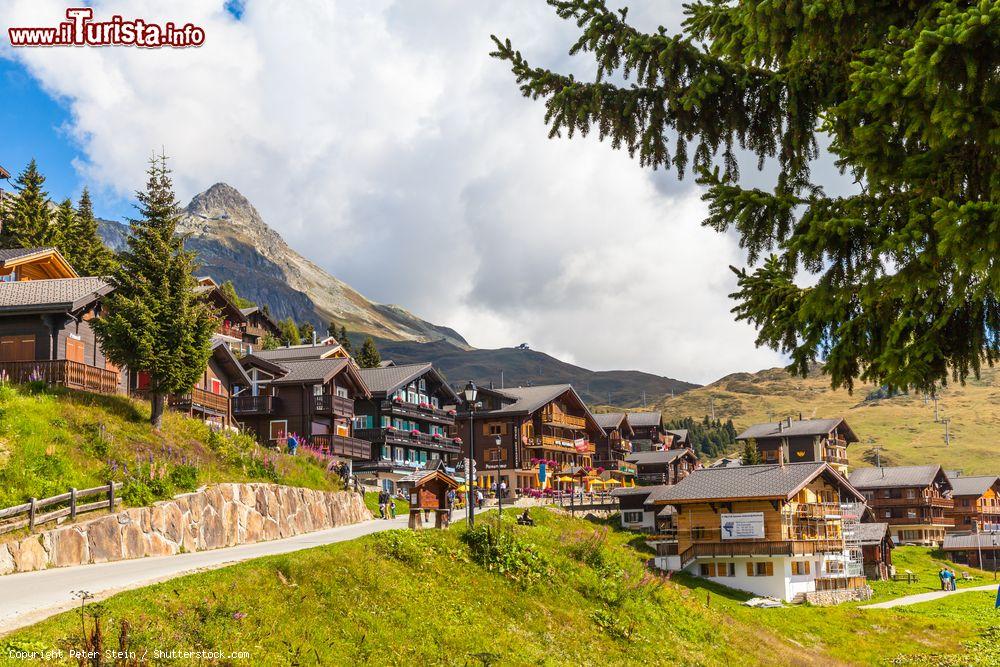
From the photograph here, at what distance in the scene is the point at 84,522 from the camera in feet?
86.1

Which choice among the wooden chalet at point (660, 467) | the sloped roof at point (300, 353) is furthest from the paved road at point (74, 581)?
the wooden chalet at point (660, 467)

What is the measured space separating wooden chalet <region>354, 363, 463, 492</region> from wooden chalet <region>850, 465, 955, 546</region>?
2215 inches

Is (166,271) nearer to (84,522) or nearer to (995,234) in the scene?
(84,522)

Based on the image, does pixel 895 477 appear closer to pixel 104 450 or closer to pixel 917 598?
pixel 917 598

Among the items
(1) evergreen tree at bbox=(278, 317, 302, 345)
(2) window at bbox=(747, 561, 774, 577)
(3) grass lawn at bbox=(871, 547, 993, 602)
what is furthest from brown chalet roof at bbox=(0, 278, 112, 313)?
(1) evergreen tree at bbox=(278, 317, 302, 345)

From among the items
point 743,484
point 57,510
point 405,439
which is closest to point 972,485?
point 743,484

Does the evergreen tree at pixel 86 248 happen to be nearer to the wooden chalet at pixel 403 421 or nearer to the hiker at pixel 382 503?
A: the wooden chalet at pixel 403 421

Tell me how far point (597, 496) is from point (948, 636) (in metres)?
42.6

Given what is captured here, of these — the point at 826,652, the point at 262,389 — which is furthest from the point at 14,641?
the point at 262,389

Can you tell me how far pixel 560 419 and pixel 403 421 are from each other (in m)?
25.7

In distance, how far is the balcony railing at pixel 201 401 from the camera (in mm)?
47844

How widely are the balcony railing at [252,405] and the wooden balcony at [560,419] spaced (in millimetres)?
39141

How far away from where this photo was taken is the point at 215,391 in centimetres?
5266

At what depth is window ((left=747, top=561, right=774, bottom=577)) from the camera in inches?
2233
